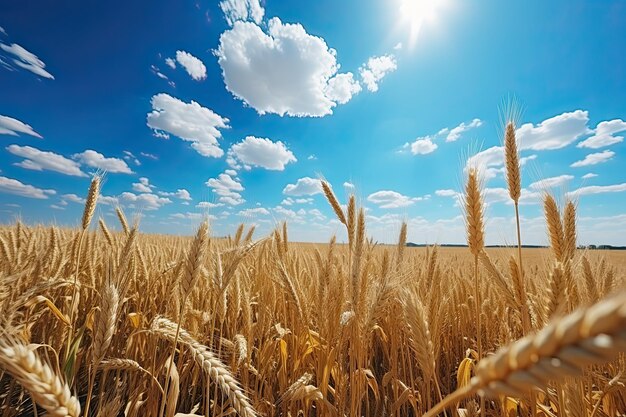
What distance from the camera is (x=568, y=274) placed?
153 centimetres

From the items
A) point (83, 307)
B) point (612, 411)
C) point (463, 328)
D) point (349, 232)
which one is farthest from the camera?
point (463, 328)

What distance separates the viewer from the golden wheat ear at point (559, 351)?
0.34 metres

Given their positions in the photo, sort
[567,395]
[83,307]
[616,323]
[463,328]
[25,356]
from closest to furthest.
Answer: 1. [616,323]
2. [25,356]
3. [567,395]
4. [83,307]
5. [463,328]

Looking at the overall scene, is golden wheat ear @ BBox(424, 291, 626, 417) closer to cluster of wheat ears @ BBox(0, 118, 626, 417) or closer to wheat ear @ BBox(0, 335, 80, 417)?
cluster of wheat ears @ BBox(0, 118, 626, 417)

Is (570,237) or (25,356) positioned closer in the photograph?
(25,356)

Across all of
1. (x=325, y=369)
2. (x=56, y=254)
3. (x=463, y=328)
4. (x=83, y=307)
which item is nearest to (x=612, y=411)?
(x=463, y=328)

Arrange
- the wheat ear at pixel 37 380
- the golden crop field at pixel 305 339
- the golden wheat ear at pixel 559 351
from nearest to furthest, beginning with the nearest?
1. the golden wheat ear at pixel 559 351
2. the golden crop field at pixel 305 339
3. the wheat ear at pixel 37 380

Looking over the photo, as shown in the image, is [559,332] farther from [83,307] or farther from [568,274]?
[83,307]

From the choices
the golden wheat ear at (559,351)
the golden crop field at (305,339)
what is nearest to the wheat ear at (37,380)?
the golden crop field at (305,339)

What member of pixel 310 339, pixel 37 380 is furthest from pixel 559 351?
pixel 310 339

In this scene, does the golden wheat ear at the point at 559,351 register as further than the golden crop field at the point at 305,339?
No

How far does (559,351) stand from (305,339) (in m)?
2.25

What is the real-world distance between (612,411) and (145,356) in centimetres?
326

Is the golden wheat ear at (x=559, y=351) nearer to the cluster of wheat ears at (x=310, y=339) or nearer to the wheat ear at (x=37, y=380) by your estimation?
the cluster of wheat ears at (x=310, y=339)
